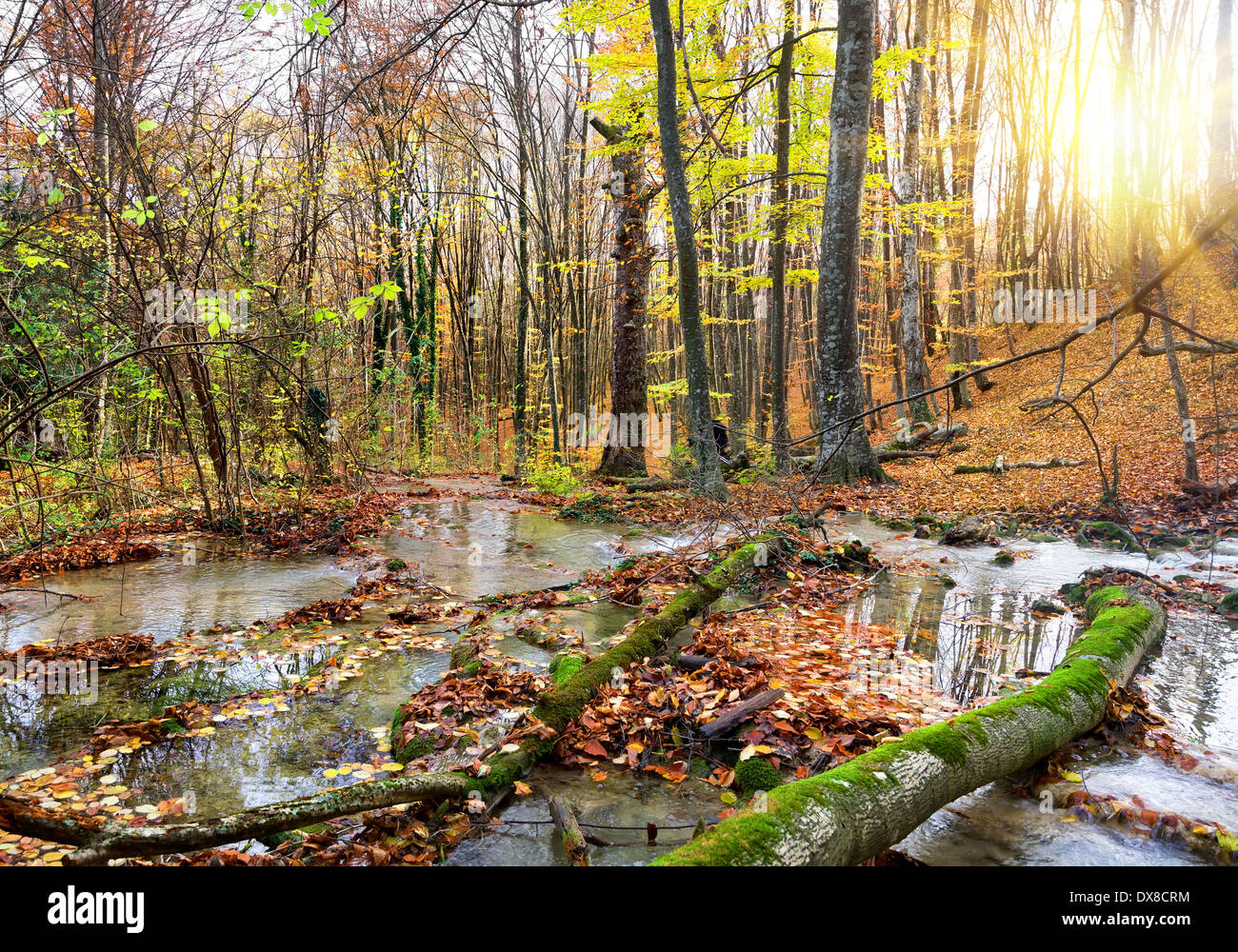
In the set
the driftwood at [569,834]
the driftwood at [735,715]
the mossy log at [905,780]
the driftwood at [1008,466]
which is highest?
the driftwood at [1008,466]

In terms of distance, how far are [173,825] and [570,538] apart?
7.19m

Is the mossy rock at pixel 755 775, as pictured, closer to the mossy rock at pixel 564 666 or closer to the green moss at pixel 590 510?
the mossy rock at pixel 564 666

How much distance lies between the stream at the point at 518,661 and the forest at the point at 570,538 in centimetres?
3

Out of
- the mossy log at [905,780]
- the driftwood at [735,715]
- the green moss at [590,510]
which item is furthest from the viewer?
the green moss at [590,510]

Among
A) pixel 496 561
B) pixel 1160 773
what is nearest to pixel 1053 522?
pixel 1160 773

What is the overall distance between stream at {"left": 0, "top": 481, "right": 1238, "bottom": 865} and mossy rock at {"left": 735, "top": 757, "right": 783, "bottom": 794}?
0.44 feet

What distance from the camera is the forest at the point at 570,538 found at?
2.62 metres

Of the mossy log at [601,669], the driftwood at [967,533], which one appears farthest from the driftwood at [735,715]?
the driftwood at [967,533]

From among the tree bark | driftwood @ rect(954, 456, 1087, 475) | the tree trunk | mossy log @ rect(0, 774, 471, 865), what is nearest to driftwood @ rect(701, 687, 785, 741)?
mossy log @ rect(0, 774, 471, 865)

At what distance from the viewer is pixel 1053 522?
8.59m

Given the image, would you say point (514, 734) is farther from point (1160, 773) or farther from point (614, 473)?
point (614, 473)

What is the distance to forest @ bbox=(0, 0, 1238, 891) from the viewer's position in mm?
2615

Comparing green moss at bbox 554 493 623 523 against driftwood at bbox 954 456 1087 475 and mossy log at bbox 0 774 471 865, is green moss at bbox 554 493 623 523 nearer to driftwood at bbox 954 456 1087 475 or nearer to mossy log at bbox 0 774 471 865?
driftwood at bbox 954 456 1087 475

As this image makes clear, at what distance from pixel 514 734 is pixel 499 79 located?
15.8 meters
